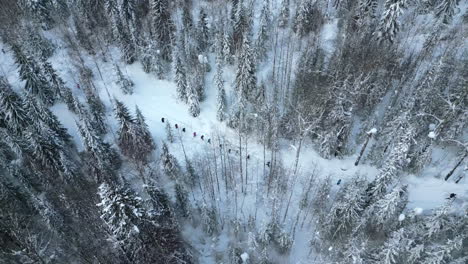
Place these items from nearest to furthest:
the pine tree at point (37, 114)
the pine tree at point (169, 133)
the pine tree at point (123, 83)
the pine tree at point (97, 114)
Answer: the pine tree at point (37, 114)
the pine tree at point (97, 114)
the pine tree at point (169, 133)
the pine tree at point (123, 83)

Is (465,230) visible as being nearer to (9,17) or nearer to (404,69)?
(404,69)

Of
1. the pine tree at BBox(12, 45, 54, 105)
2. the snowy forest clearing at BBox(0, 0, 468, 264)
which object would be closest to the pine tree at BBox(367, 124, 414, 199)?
the snowy forest clearing at BBox(0, 0, 468, 264)

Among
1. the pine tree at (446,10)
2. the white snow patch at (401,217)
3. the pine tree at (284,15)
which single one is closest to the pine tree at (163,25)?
the pine tree at (284,15)

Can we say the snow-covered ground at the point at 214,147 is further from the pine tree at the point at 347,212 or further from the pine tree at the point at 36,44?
the pine tree at the point at 347,212

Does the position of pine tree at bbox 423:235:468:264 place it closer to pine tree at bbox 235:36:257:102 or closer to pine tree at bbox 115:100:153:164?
pine tree at bbox 235:36:257:102

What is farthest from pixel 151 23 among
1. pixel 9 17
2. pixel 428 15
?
pixel 428 15
